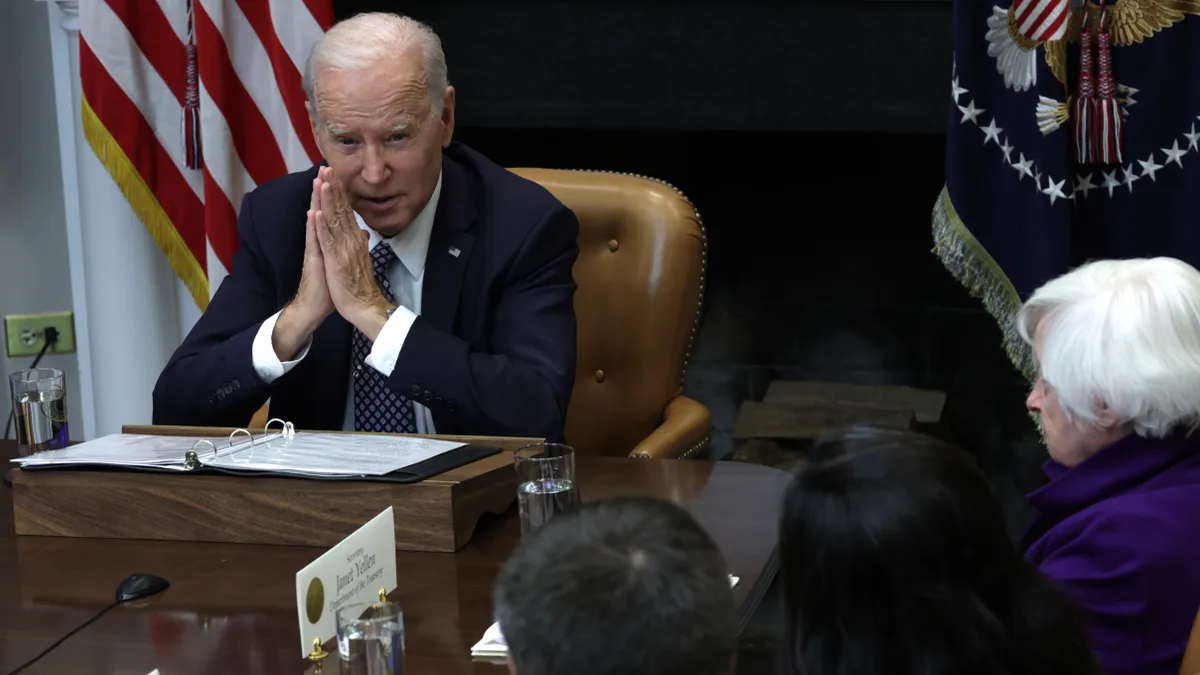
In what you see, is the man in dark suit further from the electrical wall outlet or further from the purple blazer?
the electrical wall outlet

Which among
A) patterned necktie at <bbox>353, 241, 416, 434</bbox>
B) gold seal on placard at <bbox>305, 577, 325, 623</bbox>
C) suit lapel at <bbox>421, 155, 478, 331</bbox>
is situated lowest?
gold seal on placard at <bbox>305, 577, 325, 623</bbox>

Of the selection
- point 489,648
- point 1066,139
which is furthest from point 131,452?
point 1066,139

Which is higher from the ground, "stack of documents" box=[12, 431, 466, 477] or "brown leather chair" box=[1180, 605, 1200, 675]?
"stack of documents" box=[12, 431, 466, 477]

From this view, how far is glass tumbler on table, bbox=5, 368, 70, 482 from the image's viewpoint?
1.94m

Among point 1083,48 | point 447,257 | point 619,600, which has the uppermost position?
point 1083,48

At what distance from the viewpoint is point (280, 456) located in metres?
1.82

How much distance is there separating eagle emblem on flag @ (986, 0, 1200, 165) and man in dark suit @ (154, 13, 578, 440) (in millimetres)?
948

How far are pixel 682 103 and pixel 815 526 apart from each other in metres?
2.29

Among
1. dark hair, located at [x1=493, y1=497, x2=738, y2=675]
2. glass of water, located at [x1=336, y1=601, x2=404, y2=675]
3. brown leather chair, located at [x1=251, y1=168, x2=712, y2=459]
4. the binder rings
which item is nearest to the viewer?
dark hair, located at [x1=493, y1=497, x2=738, y2=675]

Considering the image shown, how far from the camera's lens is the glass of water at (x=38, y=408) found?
6.37 ft

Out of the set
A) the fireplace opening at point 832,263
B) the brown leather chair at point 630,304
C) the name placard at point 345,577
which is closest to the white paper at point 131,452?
the name placard at point 345,577

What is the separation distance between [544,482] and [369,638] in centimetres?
44

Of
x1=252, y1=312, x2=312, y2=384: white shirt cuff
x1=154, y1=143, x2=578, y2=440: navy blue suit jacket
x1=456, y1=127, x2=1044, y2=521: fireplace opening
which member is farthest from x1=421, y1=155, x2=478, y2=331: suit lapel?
x1=456, y1=127, x2=1044, y2=521: fireplace opening

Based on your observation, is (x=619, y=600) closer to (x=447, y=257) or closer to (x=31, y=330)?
(x=447, y=257)
